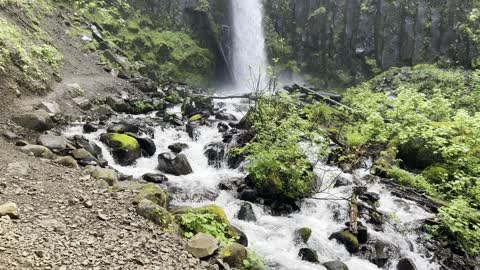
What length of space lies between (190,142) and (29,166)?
24.1 ft

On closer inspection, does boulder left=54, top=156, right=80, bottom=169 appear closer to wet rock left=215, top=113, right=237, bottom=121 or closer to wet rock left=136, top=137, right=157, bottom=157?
wet rock left=136, top=137, right=157, bottom=157

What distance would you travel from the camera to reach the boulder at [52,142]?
8547 millimetres

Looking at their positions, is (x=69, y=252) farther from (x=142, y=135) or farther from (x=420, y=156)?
(x=420, y=156)

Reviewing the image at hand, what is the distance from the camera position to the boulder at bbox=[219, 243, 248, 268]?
5168mm

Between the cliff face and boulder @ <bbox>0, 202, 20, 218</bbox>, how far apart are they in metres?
26.6

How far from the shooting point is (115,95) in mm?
16719

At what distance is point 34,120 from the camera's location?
970 cm

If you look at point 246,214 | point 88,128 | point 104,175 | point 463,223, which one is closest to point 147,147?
point 88,128

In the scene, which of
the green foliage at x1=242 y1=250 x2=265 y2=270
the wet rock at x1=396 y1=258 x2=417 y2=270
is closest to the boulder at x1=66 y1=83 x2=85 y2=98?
the green foliage at x1=242 y1=250 x2=265 y2=270

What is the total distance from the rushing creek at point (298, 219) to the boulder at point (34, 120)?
97cm

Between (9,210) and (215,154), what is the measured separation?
25.1 ft

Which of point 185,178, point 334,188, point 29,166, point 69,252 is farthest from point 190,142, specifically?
point 69,252

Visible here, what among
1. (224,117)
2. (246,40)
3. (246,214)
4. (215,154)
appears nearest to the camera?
(246,214)

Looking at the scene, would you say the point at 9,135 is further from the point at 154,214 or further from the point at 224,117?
the point at 224,117
